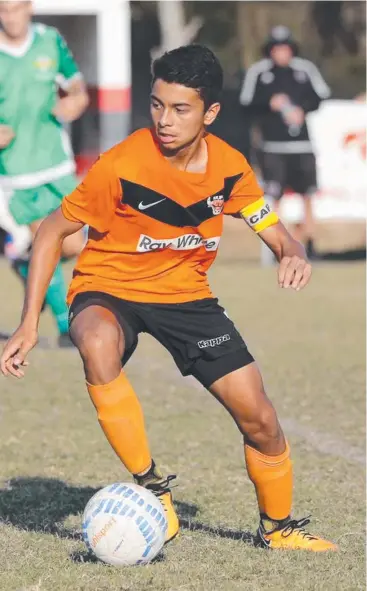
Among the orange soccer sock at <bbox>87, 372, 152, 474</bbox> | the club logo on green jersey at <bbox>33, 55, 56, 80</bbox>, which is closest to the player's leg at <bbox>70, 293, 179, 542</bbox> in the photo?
the orange soccer sock at <bbox>87, 372, 152, 474</bbox>

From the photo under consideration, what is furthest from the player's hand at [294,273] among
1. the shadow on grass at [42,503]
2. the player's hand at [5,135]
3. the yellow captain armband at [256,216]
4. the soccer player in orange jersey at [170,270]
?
the player's hand at [5,135]

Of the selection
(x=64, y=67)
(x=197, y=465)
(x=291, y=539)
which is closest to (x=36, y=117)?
(x=64, y=67)

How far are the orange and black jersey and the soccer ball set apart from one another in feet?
2.42

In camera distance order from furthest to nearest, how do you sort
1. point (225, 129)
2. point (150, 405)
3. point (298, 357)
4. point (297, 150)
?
point (225, 129), point (297, 150), point (298, 357), point (150, 405)

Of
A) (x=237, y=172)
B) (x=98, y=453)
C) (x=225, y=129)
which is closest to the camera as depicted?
(x=237, y=172)

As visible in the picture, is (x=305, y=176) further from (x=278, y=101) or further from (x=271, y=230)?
(x=271, y=230)

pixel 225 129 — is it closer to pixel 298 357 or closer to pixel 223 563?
pixel 298 357

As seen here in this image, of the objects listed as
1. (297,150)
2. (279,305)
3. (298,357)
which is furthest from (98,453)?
(297,150)

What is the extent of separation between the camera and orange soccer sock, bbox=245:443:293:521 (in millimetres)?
4578

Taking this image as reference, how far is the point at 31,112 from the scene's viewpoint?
351 inches

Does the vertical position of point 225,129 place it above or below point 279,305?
below

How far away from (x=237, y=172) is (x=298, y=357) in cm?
435

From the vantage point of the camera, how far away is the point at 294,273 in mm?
4469

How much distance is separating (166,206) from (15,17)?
4.62m
